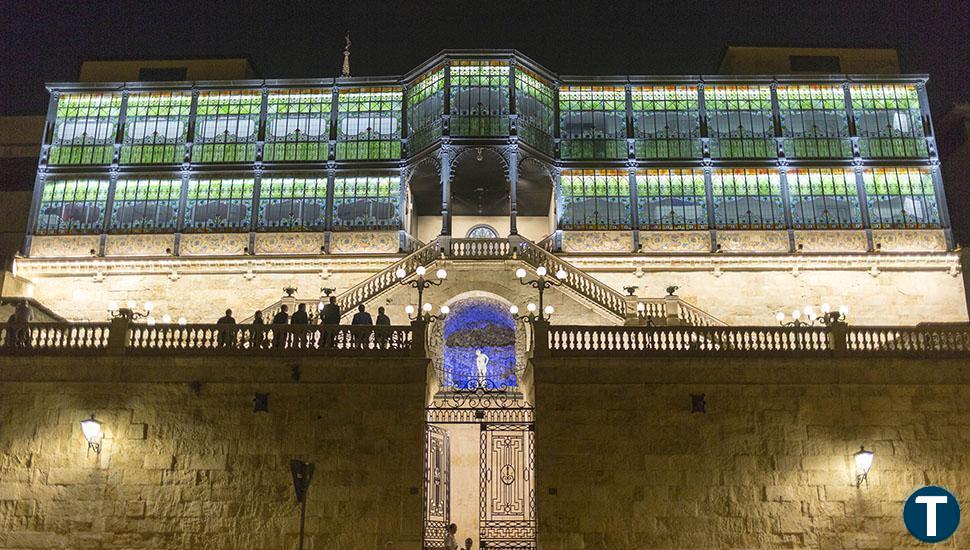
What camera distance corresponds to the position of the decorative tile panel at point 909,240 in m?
31.5

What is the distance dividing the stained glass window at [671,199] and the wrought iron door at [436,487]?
1502cm

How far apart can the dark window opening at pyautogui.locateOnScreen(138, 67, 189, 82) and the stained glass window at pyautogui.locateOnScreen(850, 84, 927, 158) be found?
82.8ft

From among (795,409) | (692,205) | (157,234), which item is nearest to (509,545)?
(795,409)

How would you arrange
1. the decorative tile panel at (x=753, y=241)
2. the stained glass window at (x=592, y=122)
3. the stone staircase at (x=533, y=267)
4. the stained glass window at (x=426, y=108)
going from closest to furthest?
the stone staircase at (x=533, y=267), the decorative tile panel at (x=753, y=241), the stained glass window at (x=426, y=108), the stained glass window at (x=592, y=122)

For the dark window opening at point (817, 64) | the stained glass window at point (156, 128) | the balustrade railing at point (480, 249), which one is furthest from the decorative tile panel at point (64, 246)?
the dark window opening at point (817, 64)

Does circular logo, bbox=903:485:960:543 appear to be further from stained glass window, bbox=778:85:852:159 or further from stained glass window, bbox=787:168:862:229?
stained glass window, bbox=778:85:852:159

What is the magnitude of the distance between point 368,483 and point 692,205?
1880cm

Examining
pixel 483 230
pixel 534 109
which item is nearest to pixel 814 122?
pixel 534 109

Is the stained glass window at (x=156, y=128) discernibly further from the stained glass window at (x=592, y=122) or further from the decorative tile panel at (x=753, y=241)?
the decorative tile panel at (x=753, y=241)

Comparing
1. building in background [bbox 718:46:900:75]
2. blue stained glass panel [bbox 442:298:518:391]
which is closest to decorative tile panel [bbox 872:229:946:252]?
building in background [bbox 718:46:900:75]

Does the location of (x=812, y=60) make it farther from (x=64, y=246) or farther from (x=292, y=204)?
(x=64, y=246)

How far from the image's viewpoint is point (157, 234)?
1282 inches

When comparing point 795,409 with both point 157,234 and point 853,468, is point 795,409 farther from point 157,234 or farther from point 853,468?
point 157,234

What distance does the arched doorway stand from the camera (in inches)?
756
